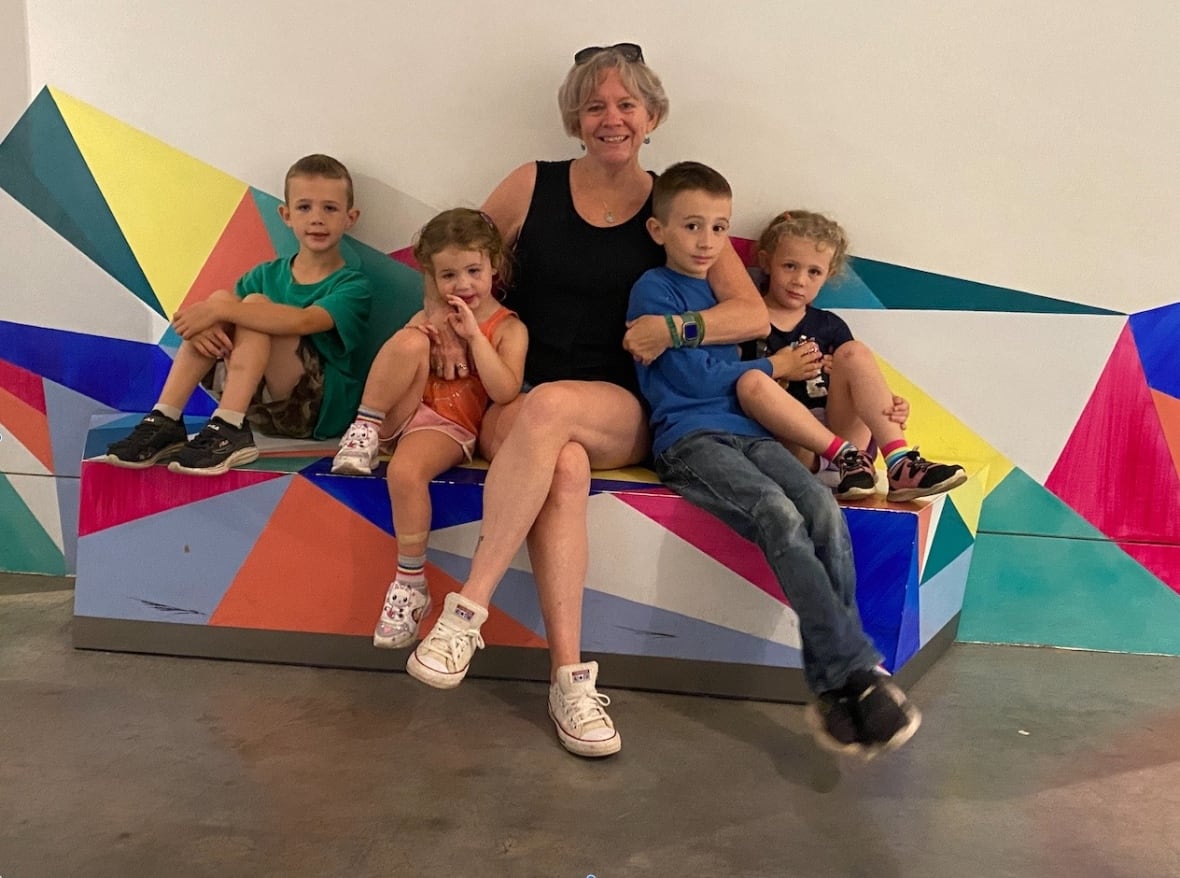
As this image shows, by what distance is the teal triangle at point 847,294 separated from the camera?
7.28 ft

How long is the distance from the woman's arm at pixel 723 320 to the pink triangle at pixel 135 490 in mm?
794

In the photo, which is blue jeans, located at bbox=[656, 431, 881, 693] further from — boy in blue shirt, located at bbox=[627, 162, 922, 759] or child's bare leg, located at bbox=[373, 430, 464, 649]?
child's bare leg, located at bbox=[373, 430, 464, 649]

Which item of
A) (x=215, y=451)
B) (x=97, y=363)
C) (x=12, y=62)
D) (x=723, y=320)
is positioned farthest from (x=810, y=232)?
(x=12, y=62)

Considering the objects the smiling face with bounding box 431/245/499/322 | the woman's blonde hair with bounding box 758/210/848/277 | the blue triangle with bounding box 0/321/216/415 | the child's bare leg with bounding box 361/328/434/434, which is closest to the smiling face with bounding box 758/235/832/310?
the woman's blonde hair with bounding box 758/210/848/277

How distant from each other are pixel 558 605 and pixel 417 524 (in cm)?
32

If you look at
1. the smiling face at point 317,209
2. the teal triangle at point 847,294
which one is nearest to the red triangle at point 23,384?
the smiling face at point 317,209

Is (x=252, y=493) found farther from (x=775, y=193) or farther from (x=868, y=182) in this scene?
(x=868, y=182)

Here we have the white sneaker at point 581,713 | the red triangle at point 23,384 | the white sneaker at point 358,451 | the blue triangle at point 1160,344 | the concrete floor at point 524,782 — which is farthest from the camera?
the red triangle at point 23,384

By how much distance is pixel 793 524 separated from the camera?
1685mm

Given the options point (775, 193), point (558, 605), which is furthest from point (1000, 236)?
point (558, 605)

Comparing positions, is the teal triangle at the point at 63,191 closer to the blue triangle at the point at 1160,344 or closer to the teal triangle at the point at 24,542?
the teal triangle at the point at 24,542

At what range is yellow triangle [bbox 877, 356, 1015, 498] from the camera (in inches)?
87.9

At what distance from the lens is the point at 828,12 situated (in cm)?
214

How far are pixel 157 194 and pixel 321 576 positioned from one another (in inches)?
42.8
